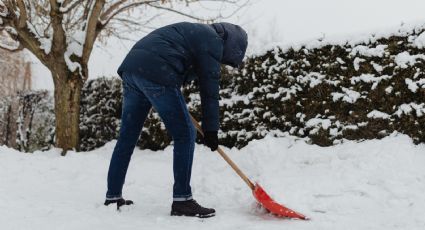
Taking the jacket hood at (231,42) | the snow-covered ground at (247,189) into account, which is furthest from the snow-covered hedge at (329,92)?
the jacket hood at (231,42)

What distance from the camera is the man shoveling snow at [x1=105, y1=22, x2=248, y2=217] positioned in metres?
2.95

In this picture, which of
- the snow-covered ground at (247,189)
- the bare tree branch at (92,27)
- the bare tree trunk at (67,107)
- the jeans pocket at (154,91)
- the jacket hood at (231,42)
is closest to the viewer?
the snow-covered ground at (247,189)

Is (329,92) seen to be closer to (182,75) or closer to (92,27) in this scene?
(182,75)

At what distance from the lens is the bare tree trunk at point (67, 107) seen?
706 cm

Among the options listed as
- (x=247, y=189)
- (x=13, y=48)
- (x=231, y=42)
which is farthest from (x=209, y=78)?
(x=13, y=48)

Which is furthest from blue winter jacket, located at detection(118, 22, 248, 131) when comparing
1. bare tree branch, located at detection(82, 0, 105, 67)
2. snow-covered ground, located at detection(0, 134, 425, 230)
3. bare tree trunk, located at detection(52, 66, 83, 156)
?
bare tree trunk, located at detection(52, 66, 83, 156)

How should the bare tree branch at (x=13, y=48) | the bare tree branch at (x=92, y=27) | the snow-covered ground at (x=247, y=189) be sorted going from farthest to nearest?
1. the bare tree branch at (x=13, y=48)
2. the bare tree branch at (x=92, y=27)
3. the snow-covered ground at (x=247, y=189)

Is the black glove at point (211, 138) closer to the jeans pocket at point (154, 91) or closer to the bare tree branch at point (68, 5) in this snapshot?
the jeans pocket at point (154, 91)

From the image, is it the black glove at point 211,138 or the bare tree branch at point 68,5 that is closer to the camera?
the black glove at point 211,138

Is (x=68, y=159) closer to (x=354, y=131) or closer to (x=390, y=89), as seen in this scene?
(x=354, y=131)

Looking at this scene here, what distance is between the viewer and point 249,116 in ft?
18.8

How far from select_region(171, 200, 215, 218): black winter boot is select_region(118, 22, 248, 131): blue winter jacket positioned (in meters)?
0.55

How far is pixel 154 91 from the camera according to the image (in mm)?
2986

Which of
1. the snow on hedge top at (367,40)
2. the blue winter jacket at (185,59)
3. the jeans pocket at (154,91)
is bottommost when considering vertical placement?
the jeans pocket at (154,91)
